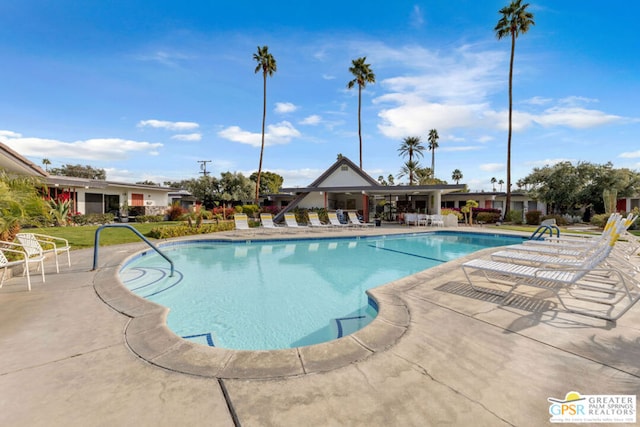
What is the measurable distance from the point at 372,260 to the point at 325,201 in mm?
13966

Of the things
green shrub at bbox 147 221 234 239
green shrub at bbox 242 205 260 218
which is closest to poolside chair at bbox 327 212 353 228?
green shrub at bbox 147 221 234 239

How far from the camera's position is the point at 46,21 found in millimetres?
10875

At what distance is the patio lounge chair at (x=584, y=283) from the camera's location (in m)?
3.88

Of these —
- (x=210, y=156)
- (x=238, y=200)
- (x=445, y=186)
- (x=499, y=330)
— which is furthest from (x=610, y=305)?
(x=210, y=156)

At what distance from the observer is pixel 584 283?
514 centimetres

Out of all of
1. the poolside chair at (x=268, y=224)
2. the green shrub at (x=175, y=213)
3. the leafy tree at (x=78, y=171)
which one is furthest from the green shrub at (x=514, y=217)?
the leafy tree at (x=78, y=171)

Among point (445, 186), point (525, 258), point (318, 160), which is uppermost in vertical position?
point (318, 160)

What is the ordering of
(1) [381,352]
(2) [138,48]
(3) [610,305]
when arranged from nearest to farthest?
(1) [381,352], (3) [610,305], (2) [138,48]

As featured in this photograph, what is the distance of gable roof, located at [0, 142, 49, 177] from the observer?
7092 mm

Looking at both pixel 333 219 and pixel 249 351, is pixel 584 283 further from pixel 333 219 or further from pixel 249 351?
pixel 333 219

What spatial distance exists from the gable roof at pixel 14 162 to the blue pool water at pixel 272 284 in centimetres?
386

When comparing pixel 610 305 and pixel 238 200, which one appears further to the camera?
pixel 238 200

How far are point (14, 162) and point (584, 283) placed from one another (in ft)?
45.5

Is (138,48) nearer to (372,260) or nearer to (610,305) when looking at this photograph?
(372,260)
